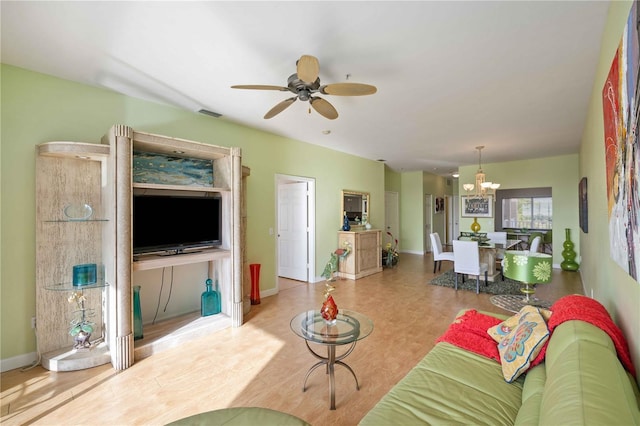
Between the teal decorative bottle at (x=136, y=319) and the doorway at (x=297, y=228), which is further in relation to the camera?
the doorway at (x=297, y=228)

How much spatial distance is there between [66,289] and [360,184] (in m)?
5.38

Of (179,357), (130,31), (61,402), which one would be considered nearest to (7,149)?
(130,31)

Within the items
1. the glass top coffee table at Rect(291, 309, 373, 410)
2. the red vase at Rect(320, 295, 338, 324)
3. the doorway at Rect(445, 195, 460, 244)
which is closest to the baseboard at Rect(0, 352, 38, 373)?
the glass top coffee table at Rect(291, 309, 373, 410)

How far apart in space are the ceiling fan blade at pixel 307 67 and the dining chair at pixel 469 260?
3.94 meters

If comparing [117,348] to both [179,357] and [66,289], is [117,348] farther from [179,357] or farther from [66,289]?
[66,289]

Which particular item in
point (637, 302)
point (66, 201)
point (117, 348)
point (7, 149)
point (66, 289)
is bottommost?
point (117, 348)

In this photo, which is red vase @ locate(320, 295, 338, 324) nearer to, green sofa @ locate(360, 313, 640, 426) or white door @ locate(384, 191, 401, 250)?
green sofa @ locate(360, 313, 640, 426)

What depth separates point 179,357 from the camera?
2670mm

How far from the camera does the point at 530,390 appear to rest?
1348 millimetres

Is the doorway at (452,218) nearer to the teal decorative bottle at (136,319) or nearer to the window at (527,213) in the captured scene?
the window at (527,213)

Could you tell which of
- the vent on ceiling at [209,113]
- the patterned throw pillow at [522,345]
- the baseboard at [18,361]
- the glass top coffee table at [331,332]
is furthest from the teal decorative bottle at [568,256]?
the baseboard at [18,361]

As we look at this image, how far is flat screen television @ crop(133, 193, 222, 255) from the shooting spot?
9.43 ft

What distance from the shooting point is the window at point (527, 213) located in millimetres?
6722

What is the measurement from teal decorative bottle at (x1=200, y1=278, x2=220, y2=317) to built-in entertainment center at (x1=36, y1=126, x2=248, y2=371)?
10 cm
